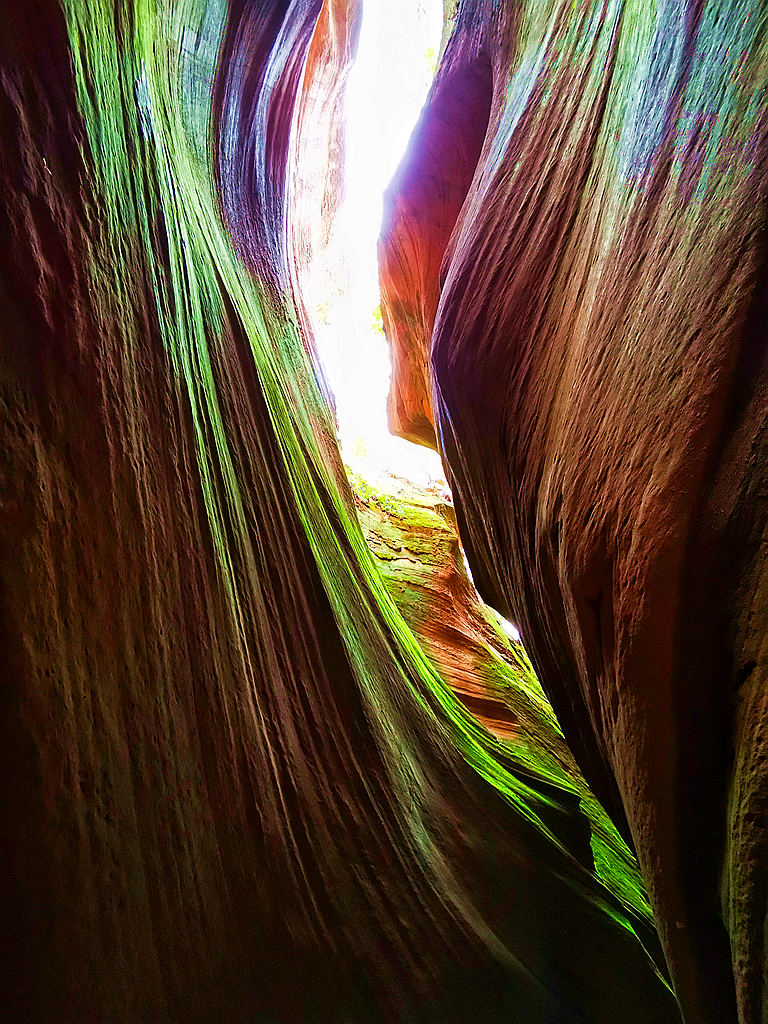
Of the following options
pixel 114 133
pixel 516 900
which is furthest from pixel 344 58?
pixel 516 900

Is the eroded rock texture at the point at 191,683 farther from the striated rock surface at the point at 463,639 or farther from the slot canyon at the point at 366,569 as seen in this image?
the striated rock surface at the point at 463,639

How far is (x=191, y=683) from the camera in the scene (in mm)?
2021

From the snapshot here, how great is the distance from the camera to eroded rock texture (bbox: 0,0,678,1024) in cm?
162

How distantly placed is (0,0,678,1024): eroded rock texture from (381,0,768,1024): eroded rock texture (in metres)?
0.73

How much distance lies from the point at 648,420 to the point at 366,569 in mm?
2010

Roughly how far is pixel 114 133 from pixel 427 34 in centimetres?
860

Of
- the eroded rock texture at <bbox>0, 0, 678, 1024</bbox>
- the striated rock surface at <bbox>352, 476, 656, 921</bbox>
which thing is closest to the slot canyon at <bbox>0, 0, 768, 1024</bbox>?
the eroded rock texture at <bbox>0, 0, 678, 1024</bbox>

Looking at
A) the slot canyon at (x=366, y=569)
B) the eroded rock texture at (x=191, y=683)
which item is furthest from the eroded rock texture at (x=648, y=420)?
the eroded rock texture at (x=191, y=683)

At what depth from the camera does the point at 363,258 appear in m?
10.2

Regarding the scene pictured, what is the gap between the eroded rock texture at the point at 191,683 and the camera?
63.7 inches

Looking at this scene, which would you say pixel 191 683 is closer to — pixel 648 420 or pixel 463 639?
pixel 648 420

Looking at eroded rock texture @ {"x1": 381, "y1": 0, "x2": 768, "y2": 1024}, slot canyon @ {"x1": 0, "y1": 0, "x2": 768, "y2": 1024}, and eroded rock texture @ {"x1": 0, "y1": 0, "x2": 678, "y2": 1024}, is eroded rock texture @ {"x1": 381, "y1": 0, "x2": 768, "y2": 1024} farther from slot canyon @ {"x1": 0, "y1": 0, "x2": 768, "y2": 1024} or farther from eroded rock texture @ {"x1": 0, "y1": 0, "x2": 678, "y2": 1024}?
eroded rock texture @ {"x1": 0, "y1": 0, "x2": 678, "y2": 1024}

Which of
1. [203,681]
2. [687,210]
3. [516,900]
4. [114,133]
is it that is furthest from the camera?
[516,900]

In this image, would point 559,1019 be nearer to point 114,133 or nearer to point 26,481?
point 26,481
